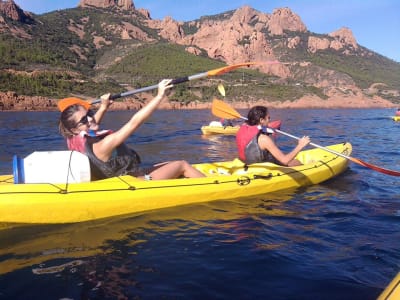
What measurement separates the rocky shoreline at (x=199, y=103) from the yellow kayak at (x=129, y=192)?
35.4m

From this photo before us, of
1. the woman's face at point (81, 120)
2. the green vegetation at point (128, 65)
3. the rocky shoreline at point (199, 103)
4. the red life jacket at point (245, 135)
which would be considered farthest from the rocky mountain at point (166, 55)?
the woman's face at point (81, 120)

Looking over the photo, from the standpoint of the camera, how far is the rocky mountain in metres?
68.1

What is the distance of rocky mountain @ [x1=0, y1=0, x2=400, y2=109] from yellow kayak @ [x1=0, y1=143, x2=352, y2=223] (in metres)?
46.4

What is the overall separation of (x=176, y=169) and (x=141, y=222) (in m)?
1.13

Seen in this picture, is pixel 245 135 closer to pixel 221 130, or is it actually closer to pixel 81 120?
pixel 81 120

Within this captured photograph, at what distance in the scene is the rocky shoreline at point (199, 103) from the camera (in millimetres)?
47500

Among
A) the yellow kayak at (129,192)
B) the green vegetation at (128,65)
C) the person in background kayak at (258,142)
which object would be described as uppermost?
the green vegetation at (128,65)

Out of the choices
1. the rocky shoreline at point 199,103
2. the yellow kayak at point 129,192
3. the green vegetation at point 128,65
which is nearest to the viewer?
the yellow kayak at point 129,192

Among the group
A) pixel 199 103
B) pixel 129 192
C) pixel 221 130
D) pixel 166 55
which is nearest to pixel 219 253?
pixel 129 192

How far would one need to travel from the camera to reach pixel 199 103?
65.6 m

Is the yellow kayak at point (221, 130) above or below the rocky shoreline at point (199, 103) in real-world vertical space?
below

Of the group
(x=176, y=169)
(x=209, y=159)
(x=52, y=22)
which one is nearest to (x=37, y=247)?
(x=176, y=169)

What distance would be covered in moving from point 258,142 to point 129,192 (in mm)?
2439

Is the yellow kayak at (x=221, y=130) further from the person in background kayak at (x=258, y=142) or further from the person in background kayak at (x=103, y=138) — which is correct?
the person in background kayak at (x=103, y=138)
